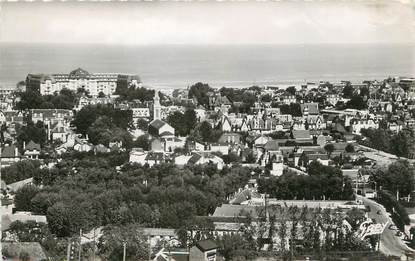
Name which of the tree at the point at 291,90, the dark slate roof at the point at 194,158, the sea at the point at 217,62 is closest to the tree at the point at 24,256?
the sea at the point at 217,62

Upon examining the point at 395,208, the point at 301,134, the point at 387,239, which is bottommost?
the point at 387,239

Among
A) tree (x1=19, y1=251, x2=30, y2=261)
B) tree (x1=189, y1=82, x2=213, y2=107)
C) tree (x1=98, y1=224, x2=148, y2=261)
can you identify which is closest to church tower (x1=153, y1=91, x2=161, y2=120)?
tree (x1=189, y1=82, x2=213, y2=107)

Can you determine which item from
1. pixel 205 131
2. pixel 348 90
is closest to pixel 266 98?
pixel 205 131

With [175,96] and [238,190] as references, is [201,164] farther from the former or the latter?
[175,96]

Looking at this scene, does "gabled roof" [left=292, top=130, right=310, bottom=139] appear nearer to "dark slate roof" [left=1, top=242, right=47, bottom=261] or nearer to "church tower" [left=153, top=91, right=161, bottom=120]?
"church tower" [left=153, top=91, right=161, bottom=120]

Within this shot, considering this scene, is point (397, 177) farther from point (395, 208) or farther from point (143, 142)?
point (143, 142)
